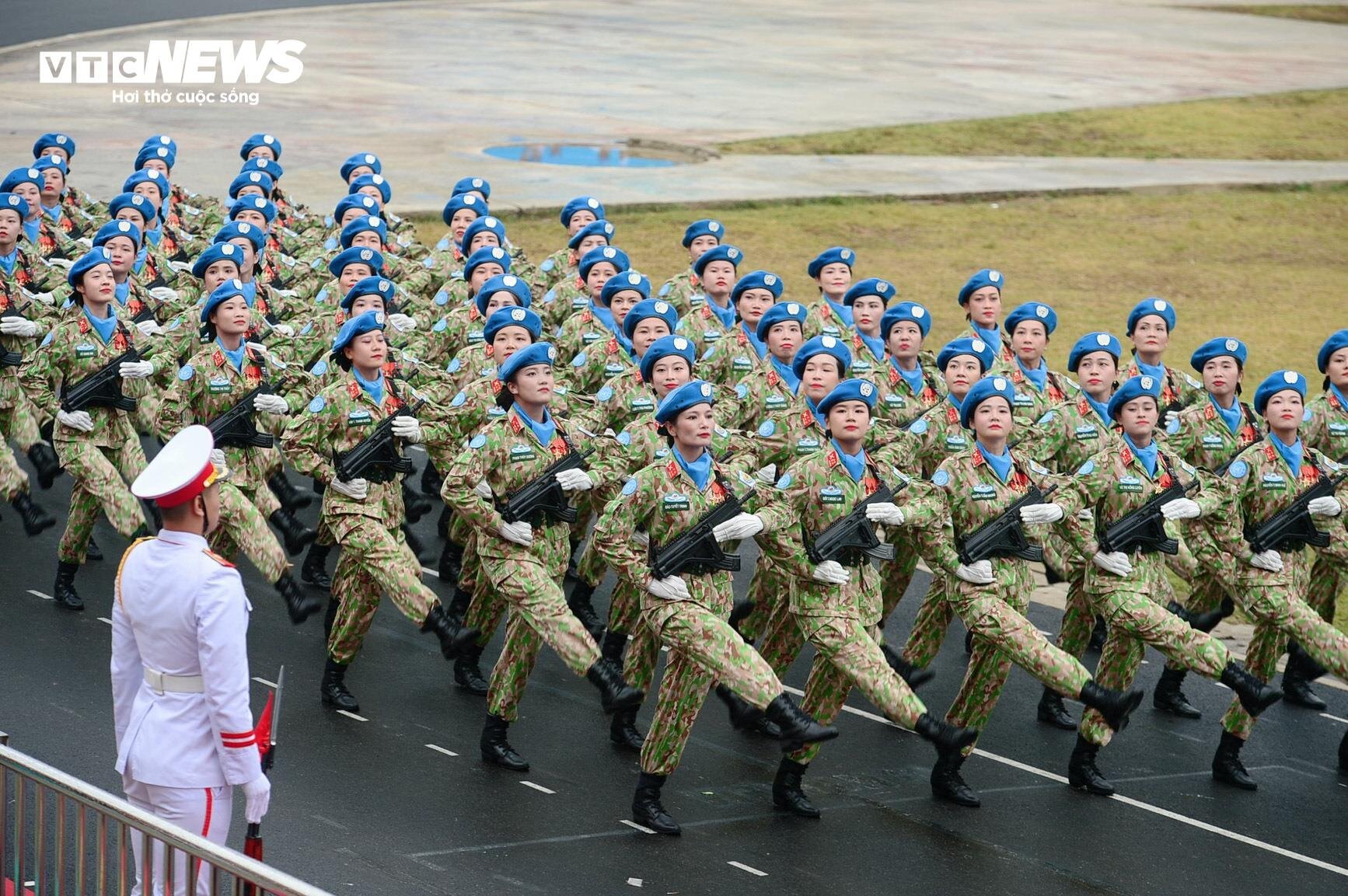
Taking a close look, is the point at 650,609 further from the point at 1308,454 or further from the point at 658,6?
the point at 658,6

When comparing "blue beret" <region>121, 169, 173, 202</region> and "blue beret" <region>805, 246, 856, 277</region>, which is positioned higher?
"blue beret" <region>805, 246, 856, 277</region>

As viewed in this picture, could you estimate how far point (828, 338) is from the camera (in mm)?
9422

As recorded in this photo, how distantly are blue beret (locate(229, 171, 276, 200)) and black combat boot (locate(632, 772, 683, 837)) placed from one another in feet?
28.1

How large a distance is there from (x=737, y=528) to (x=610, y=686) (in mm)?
914

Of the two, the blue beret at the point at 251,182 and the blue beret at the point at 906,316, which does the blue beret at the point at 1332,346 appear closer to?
the blue beret at the point at 906,316

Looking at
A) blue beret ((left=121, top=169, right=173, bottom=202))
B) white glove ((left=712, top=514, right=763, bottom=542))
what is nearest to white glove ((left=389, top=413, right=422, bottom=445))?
white glove ((left=712, top=514, right=763, bottom=542))

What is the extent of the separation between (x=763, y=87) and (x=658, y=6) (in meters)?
12.3

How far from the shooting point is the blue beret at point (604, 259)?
12.4 meters

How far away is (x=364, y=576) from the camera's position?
9.14m

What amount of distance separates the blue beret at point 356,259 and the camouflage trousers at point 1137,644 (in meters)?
5.51

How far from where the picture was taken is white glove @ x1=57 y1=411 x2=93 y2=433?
10.4 meters

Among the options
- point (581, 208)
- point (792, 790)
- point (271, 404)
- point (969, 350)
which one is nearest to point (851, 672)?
point (792, 790)

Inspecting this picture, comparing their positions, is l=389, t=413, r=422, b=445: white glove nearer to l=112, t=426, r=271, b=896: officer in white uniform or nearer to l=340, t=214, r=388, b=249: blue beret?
l=112, t=426, r=271, b=896: officer in white uniform

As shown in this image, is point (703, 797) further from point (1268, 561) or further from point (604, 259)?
point (604, 259)
